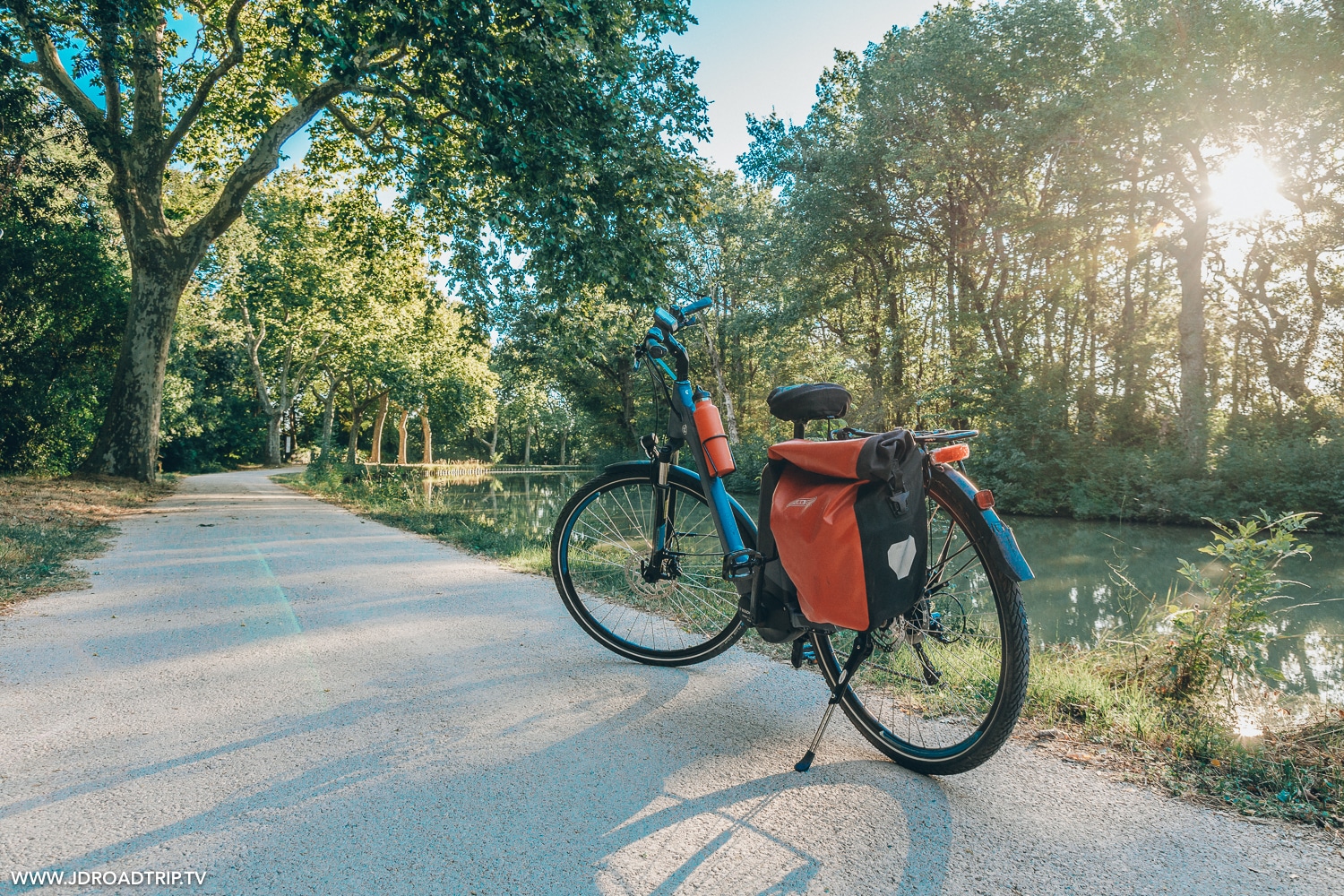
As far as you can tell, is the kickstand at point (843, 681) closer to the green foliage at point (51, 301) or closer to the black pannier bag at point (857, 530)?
the black pannier bag at point (857, 530)

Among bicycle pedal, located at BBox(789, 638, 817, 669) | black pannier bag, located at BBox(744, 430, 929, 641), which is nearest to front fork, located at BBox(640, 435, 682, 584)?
bicycle pedal, located at BBox(789, 638, 817, 669)

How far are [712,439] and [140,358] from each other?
13484mm

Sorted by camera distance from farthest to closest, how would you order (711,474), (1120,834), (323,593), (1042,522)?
(1042,522) < (323,593) < (711,474) < (1120,834)

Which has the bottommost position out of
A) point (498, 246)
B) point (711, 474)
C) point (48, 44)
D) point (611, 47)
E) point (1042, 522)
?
point (1042, 522)

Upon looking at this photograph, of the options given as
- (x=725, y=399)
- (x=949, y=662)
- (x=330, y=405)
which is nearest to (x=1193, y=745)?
(x=949, y=662)

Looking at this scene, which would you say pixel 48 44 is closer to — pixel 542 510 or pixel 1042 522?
pixel 542 510

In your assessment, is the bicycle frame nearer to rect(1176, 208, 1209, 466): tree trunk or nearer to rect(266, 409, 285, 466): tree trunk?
rect(1176, 208, 1209, 466): tree trunk

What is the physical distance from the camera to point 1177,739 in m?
2.21

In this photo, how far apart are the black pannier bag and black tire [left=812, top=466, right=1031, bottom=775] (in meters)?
0.17

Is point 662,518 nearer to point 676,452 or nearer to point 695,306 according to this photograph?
point 676,452

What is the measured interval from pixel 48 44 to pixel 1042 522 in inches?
779

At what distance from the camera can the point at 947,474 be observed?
2027 mm

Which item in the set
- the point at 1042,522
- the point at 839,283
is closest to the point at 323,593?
the point at 1042,522

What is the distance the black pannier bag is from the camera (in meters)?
1.89
